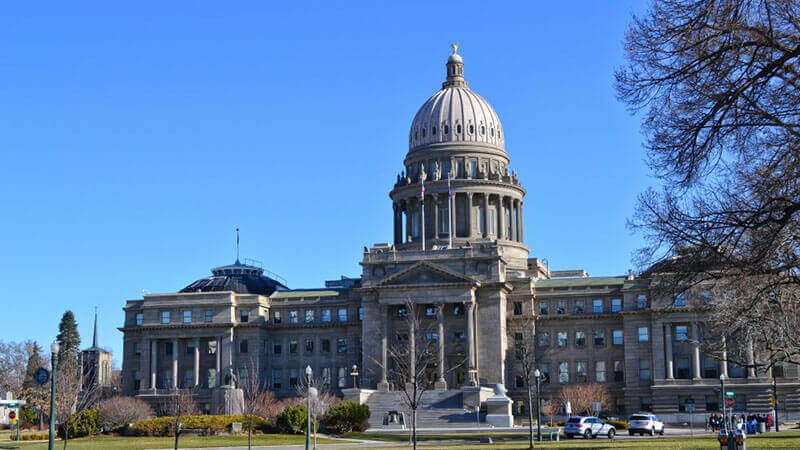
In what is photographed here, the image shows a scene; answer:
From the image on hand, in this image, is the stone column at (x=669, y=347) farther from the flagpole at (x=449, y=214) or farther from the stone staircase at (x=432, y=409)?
the flagpole at (x=449, y=214)

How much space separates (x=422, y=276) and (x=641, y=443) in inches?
2334

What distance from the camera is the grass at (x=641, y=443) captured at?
49319 mm

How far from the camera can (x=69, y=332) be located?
15938cm

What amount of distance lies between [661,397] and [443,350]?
2217cm

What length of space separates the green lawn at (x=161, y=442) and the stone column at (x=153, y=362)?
44.7 metres

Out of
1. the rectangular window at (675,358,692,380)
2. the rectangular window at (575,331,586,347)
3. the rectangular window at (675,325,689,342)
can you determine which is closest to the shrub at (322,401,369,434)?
the rectangular window at (575,331,586,347)

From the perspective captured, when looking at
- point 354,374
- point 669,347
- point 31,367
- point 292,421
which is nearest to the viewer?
point 292,421

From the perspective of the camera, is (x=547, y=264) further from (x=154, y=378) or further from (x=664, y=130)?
(x=664, y=130)

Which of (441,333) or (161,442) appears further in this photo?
(441,333)

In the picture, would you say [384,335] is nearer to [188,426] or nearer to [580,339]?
[580,339]

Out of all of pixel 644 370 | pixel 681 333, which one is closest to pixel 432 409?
pixel 644 370

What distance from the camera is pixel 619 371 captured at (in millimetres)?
117438

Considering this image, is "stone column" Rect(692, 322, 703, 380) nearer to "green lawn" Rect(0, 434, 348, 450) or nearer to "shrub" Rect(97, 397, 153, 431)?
"green lawn" Rect(0, 434, 348, 450)

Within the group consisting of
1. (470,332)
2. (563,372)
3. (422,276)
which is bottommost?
(563,372)
